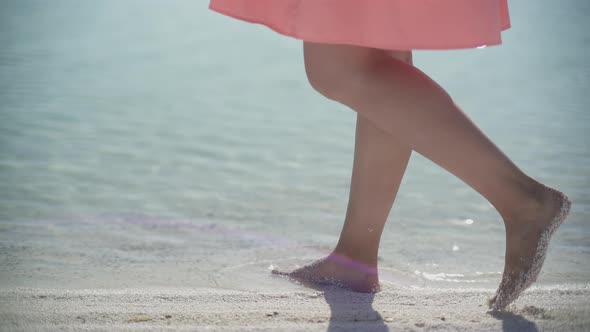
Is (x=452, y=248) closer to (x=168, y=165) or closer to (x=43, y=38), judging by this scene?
(x=168, y=165)

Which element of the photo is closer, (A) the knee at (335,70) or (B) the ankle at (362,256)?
(A) the knee at (335,70)

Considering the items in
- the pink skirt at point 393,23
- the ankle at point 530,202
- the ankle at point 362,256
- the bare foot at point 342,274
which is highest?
the pink skirt at point 393,23

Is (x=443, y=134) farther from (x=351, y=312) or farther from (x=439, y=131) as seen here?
(x=351, y=312)

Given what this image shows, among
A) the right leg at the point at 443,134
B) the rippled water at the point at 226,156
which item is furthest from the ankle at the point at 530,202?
the rippled water at the point at 226,156

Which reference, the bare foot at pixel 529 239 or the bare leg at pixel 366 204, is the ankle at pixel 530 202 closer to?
the bare foot at pixel 529 239

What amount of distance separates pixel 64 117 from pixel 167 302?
3.52 m

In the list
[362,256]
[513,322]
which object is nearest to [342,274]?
[362,256]

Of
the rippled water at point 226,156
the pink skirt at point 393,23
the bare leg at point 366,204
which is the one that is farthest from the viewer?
the rippled water at point 226,156

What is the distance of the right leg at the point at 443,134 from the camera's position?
4.45 ft

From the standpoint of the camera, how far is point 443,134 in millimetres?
1351

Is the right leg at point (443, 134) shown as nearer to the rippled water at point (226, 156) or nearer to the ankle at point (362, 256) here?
the ankle at point (362, 256)

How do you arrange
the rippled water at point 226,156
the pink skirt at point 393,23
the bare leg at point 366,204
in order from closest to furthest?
1. the pink skirt at point 393,23
2. the bare leg at point 366,204
3. the rippled water at point 226,156

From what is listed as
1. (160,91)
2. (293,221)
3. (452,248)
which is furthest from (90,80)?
(452,248)

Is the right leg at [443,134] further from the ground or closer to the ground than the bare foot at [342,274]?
further from the ground
